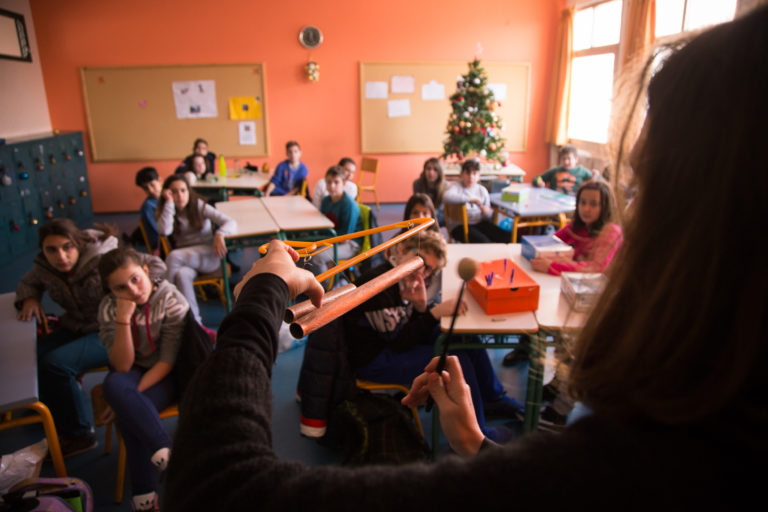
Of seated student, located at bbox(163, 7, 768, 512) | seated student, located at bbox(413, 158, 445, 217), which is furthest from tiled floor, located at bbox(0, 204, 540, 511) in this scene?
seated student, located at bbox(413, 158, 445, 217)

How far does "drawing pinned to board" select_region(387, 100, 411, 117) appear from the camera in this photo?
7375 millimetres

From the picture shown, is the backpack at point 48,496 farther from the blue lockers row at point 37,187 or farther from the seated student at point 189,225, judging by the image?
the blue lockers row at point 37,187

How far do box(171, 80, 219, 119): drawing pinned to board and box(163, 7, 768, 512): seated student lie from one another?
7.46 m

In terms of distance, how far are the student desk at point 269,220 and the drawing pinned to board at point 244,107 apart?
306 centimetres

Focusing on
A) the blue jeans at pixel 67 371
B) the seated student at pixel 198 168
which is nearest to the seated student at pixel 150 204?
the seated student at pixel 198 168

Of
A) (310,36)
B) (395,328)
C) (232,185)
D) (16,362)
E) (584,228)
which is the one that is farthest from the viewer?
(310,36)

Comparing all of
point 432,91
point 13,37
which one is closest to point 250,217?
point 432,91

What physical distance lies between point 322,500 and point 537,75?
8088 millimetres

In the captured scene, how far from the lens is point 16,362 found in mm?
1910

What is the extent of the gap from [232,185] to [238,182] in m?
0.16

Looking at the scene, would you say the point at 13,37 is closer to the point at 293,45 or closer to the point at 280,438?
the point at 293,45

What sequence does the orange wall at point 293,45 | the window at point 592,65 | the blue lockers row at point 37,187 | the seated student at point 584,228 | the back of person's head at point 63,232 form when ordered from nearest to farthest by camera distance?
1. the back of person's head at point 63,232
2. the seated student at point 584,228
3. the blue lockers row at point 37,187
4. the window at point 592,65
5. the orange wall at point 293,45

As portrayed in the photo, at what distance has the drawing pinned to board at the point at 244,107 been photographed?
721 cm

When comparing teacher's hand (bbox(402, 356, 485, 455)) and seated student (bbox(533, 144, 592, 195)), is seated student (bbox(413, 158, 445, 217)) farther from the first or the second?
teacher's hand (bbox(402, 356, 485, 455))
